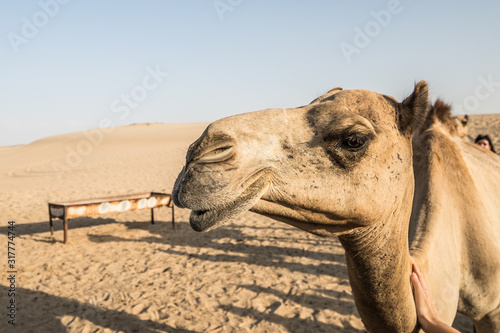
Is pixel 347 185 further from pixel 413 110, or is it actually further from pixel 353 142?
pixel 413 110

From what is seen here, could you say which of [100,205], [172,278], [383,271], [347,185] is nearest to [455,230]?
[383,271]

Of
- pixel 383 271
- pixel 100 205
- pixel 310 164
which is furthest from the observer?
pixel 100 205

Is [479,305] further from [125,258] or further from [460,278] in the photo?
[125,258]

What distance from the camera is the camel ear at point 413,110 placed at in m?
2.13

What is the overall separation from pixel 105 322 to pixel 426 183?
16.1ft

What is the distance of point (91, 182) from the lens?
20.3m

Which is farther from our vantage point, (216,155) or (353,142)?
(353,142)

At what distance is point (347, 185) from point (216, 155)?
722mm

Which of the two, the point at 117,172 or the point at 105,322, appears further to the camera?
the point at 117,172

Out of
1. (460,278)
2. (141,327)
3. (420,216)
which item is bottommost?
(141,327)

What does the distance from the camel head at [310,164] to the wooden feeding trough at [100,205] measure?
28.0 ft

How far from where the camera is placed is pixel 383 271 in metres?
2.12

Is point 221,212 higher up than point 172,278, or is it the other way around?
point 221,212

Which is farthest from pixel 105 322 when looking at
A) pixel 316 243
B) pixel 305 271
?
pixel 316 243
